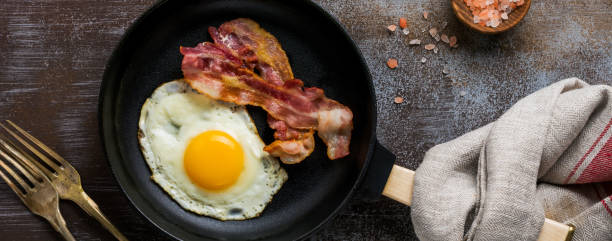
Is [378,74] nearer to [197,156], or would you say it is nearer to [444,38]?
[444,38]

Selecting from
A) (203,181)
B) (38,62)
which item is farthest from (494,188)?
(38,62)

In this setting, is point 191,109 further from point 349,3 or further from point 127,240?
point 349,3

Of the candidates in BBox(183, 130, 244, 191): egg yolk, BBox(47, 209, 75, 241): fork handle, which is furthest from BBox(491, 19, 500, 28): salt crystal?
BBox(47, 209, 75, 241): fork handle

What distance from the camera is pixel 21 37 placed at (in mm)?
2080

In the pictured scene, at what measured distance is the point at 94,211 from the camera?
195 centimetres

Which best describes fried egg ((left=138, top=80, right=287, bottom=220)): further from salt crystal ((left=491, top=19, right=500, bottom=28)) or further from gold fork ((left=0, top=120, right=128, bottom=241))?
salt crystal ((left=491, top=19, right=500, bottom=28))

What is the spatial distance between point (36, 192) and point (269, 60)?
1.20m

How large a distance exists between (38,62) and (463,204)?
2.01 m

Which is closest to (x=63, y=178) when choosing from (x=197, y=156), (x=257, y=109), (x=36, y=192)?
(x=36, y=192)

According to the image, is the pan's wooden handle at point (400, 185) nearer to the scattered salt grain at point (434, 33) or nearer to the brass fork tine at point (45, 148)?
the scattered salt grain at point (434, 33)

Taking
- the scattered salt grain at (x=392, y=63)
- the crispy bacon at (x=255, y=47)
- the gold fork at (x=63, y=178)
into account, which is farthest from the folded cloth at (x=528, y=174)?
the gold fork at (x=63, y=178)

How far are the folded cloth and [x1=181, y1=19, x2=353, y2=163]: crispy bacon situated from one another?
419mm

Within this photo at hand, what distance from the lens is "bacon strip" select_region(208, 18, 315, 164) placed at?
1901 millimetres

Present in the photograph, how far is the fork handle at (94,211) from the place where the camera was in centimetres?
194
